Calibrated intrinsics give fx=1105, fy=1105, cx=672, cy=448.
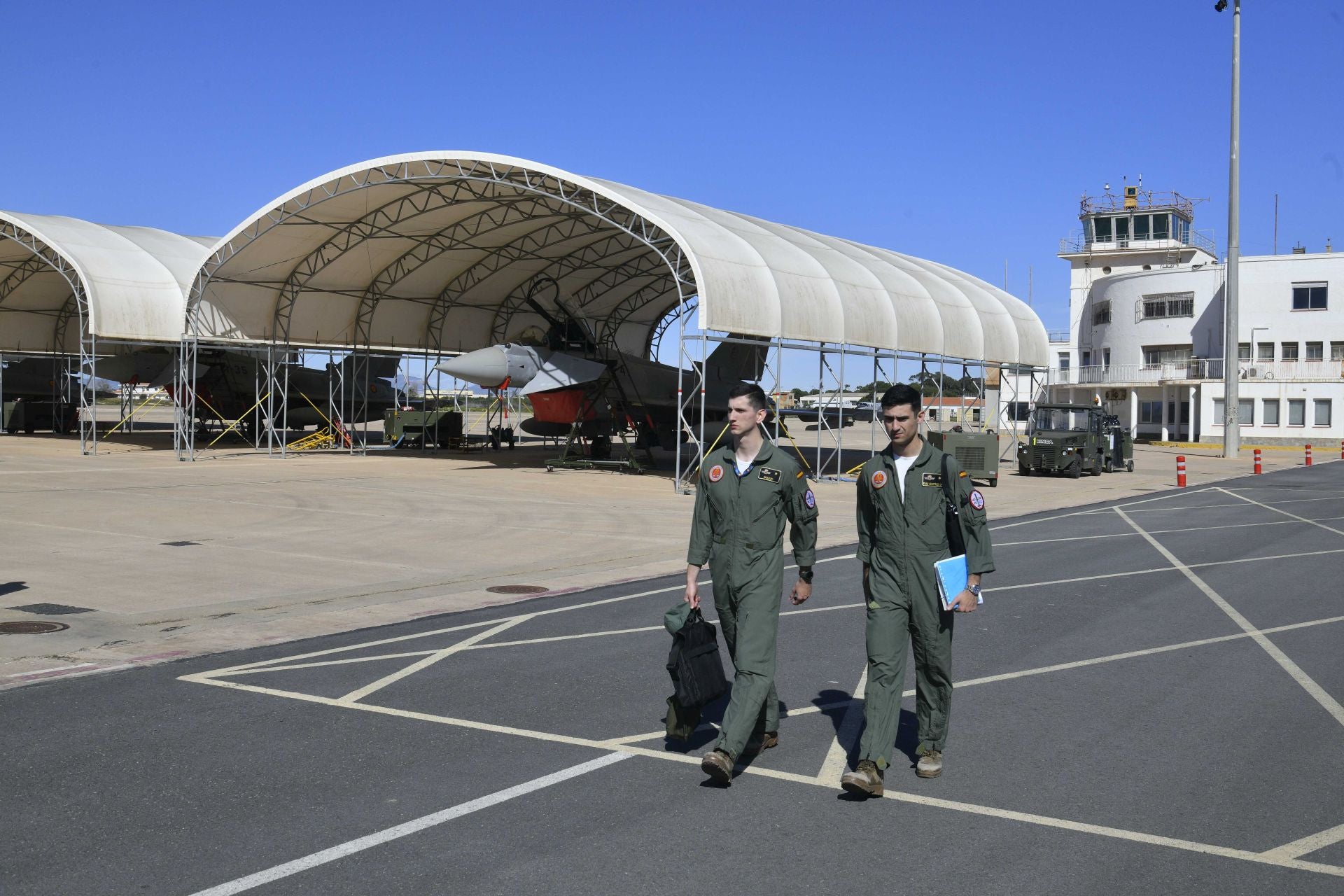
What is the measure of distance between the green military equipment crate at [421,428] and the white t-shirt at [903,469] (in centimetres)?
3866

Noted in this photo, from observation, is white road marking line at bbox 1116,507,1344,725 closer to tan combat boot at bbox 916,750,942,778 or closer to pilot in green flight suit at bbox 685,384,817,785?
tan combat boot at bbox 916,750,942,778

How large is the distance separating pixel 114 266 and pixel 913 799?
36707mm

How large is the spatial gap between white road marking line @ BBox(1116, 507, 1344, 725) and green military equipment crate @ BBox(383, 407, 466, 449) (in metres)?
33.2

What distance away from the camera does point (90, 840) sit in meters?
4.70

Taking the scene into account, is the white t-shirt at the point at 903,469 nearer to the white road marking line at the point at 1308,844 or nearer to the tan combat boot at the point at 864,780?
the tan combat boot at the point at 864,780

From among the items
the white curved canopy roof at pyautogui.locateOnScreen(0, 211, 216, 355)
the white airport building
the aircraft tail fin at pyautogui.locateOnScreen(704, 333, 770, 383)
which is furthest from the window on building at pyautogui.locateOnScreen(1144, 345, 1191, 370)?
the white curved canopy roof at pyautogui.locateOnScreen(0, 211, 216, 355)

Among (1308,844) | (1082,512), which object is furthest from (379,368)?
(1308,844)

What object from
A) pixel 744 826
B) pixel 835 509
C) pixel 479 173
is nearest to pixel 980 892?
pixel 744 826

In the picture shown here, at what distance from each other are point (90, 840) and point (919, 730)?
13.0 feet

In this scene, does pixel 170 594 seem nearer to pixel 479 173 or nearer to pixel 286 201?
pixel 479 173

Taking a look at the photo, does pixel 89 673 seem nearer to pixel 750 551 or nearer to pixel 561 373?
pixel 750 551

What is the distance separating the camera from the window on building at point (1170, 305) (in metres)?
60.8

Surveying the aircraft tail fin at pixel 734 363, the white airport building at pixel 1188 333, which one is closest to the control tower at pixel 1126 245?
the white airport building at pixel 1188 333

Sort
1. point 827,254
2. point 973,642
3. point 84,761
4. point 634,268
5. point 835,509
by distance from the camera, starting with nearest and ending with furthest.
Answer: point 84,761 < point 973,642 < point 835,509 < point 827,254 < point 634,268
